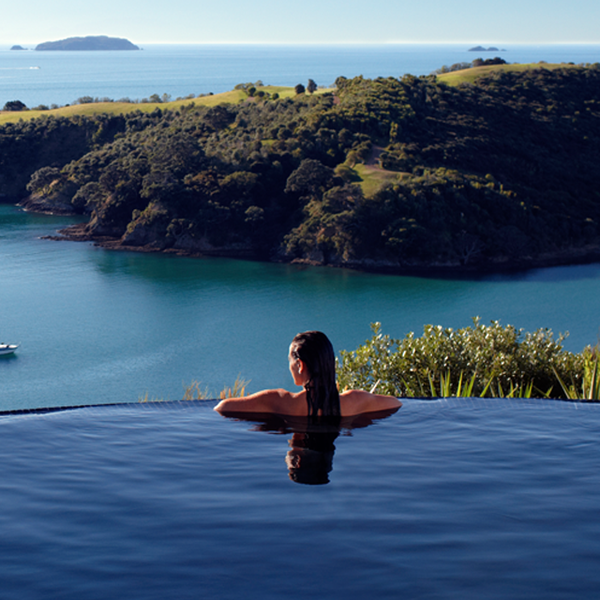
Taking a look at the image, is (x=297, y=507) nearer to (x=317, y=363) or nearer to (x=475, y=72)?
(x=317, y=363)

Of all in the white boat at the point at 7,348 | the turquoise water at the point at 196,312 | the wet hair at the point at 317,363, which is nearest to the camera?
the wet hair at the point at 317,363

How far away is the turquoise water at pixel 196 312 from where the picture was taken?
42344 millimetres

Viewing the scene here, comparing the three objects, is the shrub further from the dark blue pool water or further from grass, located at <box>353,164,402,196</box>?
grass, located at <box>353,164,402,196</box>

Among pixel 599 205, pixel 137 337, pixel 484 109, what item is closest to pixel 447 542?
pixel 137 337

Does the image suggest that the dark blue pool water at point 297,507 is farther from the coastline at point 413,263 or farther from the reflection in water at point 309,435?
the coastline at point 413,263

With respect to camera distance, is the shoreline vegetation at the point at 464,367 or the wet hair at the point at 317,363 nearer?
the wet hair at the point at 317,363

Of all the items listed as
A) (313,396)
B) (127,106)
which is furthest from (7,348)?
(127,106)

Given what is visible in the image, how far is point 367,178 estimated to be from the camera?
70.8 m

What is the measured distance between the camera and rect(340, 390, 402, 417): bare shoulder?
695 cm

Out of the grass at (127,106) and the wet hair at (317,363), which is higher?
the grass at (127,106)

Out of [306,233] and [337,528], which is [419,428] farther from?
[306,233]

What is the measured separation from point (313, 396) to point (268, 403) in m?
0.62

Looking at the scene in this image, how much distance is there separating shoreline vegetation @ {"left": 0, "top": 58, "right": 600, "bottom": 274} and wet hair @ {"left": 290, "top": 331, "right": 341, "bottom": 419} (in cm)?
5822

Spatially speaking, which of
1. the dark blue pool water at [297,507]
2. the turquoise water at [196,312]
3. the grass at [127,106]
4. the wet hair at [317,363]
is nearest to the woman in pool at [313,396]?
the wet hair at [317,363]
